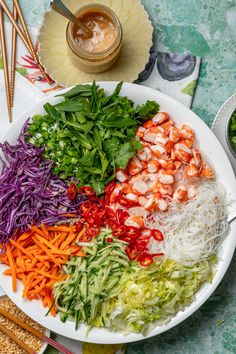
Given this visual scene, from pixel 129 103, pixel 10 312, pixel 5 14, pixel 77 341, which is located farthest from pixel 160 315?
pixel 5 14

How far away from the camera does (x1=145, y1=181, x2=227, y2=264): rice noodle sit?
294cm

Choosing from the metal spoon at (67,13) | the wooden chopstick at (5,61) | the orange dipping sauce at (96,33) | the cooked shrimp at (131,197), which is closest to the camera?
the metal spoon at (67,13)

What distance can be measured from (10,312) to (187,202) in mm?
1152

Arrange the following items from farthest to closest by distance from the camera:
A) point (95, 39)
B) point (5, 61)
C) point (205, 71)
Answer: point (205, 71) → point (5, 61) → point (95, 39)

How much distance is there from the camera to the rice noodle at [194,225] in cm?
294

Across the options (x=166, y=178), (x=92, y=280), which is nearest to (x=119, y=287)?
(x=92, y=280)

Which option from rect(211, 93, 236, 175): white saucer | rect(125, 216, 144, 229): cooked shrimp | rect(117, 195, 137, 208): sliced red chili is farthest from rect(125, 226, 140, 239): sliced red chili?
rect(211, 93, 236, 175): white saucer

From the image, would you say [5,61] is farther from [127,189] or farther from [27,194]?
[127,189]

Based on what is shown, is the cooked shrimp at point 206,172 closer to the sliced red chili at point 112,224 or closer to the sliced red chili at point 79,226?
the sliced red chili at point 112,224

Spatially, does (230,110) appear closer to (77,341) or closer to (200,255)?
(200,255)

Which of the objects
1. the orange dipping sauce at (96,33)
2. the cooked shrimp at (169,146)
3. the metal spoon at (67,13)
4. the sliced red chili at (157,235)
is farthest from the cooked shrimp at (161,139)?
the metal spoon at (67,13)

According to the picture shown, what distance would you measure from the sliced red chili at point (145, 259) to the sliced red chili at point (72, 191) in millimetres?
459

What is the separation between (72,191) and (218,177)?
2.47ft

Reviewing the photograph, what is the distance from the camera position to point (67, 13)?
115 inches
